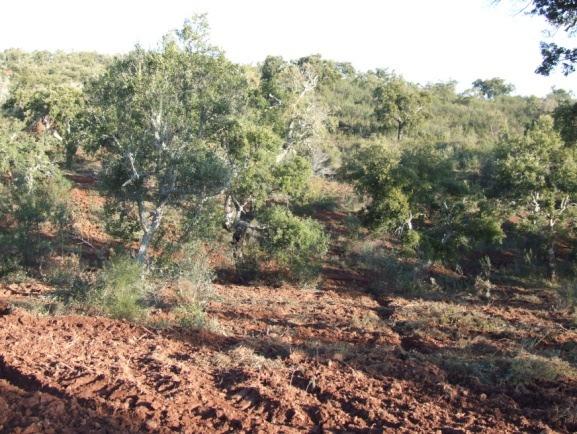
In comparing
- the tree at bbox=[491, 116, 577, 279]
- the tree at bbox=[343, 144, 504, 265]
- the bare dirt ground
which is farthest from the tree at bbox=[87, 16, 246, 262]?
the tree at bbox=[491, 116, 577, 279]

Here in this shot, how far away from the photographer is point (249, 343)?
26.1 feet

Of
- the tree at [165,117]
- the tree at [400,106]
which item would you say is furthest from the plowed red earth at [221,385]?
the tree at [400,106]

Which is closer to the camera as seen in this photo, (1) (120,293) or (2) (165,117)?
(1) (120,293)

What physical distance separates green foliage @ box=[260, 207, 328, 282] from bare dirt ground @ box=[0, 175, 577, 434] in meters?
3.65

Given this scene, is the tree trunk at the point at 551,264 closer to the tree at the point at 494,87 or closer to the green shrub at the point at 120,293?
the green shrub at the point at 120,293

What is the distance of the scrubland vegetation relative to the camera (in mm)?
6223

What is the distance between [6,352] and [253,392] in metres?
3.14

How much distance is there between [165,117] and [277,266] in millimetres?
6219

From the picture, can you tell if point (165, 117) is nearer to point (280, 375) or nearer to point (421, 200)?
point (280, 375)

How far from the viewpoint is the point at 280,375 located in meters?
6.63

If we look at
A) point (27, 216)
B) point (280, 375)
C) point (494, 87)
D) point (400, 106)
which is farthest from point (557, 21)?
point (494, 87)

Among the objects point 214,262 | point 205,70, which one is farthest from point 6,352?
point 214,262

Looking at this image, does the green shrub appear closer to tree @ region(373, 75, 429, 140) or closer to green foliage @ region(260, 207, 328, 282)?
green foliage @ region(260, 207, 328, 282)

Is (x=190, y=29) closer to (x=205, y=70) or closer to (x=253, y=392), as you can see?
(x=205, y=70)
